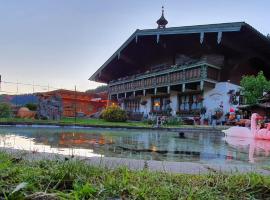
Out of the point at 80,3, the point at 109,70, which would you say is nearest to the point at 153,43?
the point at 109,70

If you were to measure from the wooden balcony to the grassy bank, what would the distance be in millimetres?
24636

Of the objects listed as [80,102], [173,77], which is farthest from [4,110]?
Result: [80,102]

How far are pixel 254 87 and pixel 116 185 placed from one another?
22931mm

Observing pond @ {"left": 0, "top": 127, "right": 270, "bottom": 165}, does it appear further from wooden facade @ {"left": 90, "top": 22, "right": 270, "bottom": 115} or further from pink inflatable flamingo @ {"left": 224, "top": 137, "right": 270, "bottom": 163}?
wooden facade @ {"left": 90, "top": 22, "right": 270, "bottom": 115}

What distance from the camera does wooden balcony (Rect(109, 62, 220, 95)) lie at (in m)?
26.9

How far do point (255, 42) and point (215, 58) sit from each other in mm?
3672

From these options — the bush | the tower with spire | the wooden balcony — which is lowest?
the bush

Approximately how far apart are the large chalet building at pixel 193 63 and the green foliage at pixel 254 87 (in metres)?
2.47

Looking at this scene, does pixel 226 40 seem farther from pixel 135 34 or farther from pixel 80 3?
pixel 80 3

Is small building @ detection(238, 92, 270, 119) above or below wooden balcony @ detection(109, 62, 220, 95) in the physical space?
below

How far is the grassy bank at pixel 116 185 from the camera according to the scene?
6.06 feet

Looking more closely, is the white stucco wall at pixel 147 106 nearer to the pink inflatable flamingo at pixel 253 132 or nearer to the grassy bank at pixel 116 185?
the pink inflatable flamingo at pixel 253 132

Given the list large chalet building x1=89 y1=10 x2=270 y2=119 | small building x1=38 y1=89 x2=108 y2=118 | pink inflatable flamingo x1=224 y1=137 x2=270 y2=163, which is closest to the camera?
pink inflatable flamingo x1=224 y1=137 x2=270 y2=163

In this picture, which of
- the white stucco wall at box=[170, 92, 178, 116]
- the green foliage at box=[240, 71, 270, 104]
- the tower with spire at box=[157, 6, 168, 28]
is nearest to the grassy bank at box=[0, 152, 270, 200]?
the green foliage at box=[240, 71, 270, 104]
